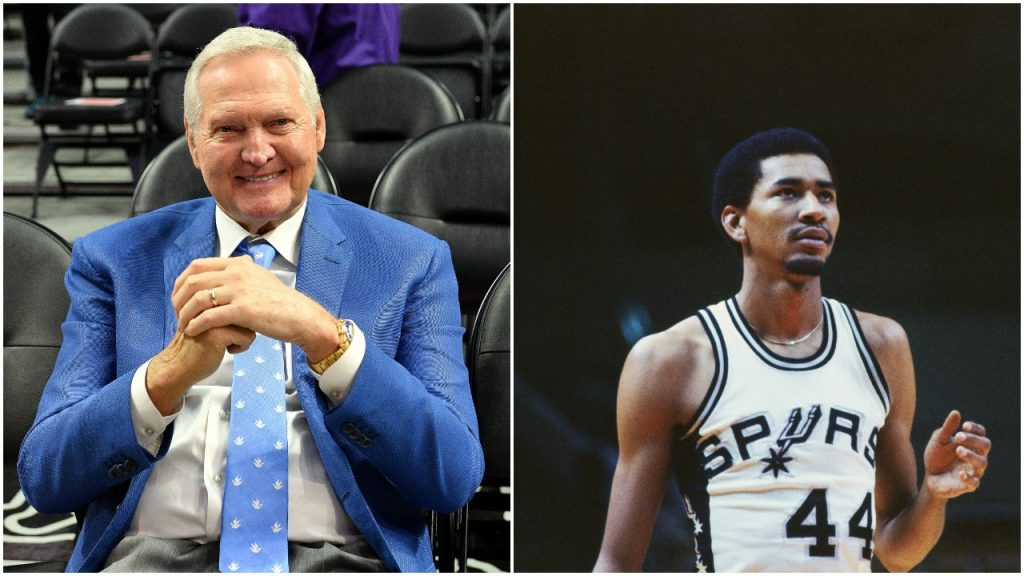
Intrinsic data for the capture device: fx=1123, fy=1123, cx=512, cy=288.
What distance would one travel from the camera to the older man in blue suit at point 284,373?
162cm

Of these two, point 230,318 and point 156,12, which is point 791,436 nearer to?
point 230,318

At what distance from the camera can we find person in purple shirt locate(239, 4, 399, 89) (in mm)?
3805

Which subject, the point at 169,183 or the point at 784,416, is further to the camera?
the point at 169,183


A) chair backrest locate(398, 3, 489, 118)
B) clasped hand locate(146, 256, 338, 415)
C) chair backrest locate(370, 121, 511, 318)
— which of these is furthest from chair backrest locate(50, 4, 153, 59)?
clasped hand locate(146, 256, 338, 415)

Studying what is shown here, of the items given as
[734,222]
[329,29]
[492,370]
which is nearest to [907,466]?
[734,222]

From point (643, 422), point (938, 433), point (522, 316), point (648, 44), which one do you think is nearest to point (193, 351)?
point (522, 316)

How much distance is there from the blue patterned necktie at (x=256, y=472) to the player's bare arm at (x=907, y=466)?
0.87m

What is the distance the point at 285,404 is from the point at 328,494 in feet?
0.50

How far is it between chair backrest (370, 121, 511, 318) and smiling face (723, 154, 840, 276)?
1.08 meters

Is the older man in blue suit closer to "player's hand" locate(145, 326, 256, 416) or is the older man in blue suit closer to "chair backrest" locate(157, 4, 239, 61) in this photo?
"player's hand" locate(145, 326, 256, 416)

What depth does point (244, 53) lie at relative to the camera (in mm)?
1741

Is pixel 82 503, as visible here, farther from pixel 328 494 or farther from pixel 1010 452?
pixel 1010 452

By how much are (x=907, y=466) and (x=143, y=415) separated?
110 cm

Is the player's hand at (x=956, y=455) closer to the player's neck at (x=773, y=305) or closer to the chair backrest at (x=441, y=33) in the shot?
the player's neck at (x=773, y=305)
